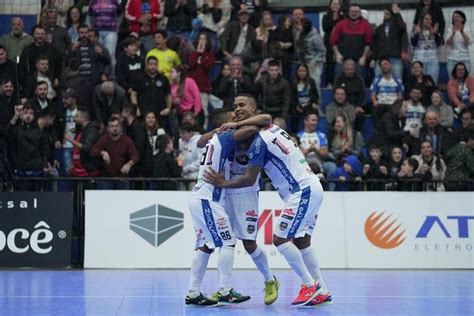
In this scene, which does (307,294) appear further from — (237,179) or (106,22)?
(106,22)

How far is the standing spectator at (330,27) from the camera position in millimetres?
20297

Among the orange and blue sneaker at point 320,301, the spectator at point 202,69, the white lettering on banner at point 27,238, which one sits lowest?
the orange and blue sneaker at point 320,301

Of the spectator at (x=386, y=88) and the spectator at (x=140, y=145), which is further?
the spectator at (x=386, y=88)

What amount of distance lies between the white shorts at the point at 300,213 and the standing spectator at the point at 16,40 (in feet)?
32.1

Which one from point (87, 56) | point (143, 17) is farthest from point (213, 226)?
point (143, 17)

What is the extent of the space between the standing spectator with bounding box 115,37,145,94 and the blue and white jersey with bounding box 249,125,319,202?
8.23m

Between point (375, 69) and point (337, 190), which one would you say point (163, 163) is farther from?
point (375, 69)

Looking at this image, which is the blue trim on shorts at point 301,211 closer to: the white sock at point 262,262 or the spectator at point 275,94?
the white sock at point 262,262

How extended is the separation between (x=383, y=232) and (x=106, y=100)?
6.02m

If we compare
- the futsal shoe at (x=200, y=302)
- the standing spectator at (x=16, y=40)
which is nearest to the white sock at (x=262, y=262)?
the futsal shoe at (x=200, y=302)

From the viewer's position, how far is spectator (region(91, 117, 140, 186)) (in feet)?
56.6

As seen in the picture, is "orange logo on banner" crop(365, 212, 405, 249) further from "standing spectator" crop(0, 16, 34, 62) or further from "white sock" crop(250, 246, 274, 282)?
"standing spectator" crop(0, 16, 34, 62)

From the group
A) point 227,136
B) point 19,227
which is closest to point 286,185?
point 227,136

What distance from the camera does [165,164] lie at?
1736 cm
